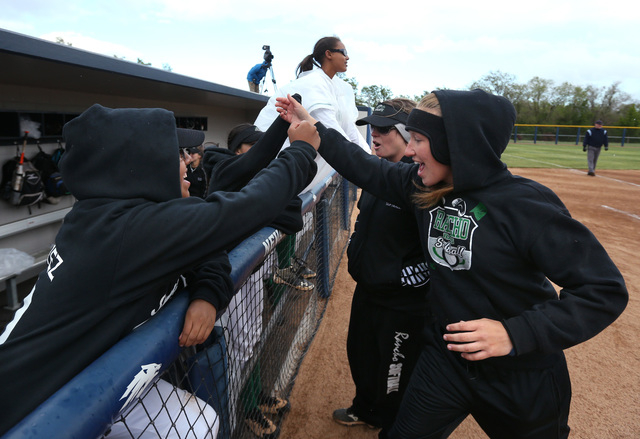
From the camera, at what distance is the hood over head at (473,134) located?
1456 millimetres

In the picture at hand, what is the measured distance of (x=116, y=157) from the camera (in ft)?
3.58

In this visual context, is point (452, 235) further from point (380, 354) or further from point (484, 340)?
point (380, 354)

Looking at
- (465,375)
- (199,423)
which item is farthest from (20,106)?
(465,375)

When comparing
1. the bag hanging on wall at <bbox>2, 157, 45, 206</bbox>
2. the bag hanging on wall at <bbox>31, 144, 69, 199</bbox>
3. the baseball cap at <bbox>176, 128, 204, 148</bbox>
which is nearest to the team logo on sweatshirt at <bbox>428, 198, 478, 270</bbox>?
the baseball cap at <bbox>176, 128, 204, 148</bbox>

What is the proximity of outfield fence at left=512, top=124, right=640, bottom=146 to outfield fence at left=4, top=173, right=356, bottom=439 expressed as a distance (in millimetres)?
36770

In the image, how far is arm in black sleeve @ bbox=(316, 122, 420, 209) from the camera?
74.7 inches

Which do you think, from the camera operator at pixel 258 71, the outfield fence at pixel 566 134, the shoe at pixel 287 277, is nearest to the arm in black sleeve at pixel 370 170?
the shoe at pixel 287 277

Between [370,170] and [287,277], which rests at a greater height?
[370,170]

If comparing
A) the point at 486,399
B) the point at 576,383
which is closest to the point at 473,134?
the point at 486,399

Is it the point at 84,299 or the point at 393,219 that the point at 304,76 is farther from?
the point at 84,299

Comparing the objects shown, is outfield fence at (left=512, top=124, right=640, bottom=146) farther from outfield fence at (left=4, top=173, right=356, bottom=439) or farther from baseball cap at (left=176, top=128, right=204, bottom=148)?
baseball cap at (left=176, top=128, right=204, bottom=148)

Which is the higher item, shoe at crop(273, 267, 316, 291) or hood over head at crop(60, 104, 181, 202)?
hood over head at crop(60, 104, 181, 202)

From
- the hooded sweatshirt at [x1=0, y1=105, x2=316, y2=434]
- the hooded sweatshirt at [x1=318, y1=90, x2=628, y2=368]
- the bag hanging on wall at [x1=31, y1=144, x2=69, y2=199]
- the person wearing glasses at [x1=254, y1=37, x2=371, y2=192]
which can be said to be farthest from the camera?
the bag hanging on wall at [x1=31, y1=144, x2=69, y2=199]

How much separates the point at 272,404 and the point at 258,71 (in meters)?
7.98
